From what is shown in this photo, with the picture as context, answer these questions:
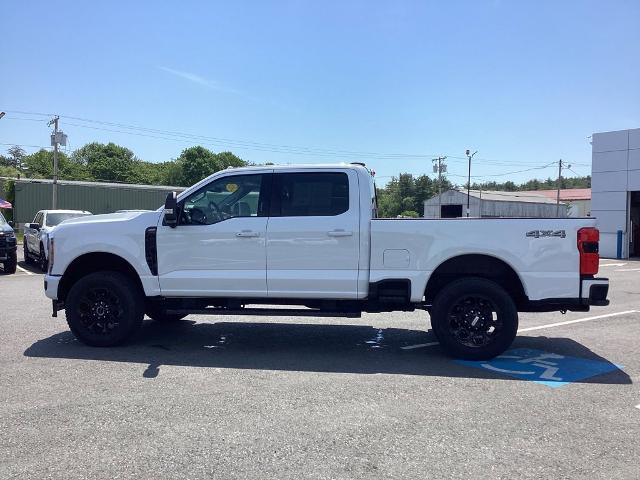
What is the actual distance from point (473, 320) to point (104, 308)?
14.8 ft

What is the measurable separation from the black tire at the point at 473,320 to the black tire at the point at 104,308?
3.67 m

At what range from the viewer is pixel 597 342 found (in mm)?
7527

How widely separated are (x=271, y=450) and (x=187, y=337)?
3.96 metres

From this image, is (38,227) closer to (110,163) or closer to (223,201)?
(223,201)

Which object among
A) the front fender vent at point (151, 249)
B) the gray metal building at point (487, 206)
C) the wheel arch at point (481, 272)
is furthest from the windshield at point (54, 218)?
the gray metal building at point (487, 206)

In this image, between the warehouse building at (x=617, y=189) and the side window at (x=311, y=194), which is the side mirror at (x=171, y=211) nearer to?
the side window at (x=311, y=194)

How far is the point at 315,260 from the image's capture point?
21.1ft

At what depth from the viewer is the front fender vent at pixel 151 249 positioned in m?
6.68

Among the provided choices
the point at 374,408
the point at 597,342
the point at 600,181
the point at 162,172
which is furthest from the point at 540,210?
the point at 162,172

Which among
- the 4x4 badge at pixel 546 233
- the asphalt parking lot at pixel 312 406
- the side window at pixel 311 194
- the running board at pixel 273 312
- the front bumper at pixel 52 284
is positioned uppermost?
the side window at pixel 311 194

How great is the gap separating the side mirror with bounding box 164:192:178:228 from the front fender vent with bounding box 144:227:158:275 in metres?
0.21

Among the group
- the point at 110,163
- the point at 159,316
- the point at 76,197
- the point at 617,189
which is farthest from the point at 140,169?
the point at 159,316

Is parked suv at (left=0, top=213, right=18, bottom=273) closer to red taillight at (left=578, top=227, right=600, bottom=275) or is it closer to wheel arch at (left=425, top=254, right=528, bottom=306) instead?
wheel arch at (left=425, top=254, right=528, bottom=306)

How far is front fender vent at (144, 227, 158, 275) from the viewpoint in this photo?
6.68 meters
